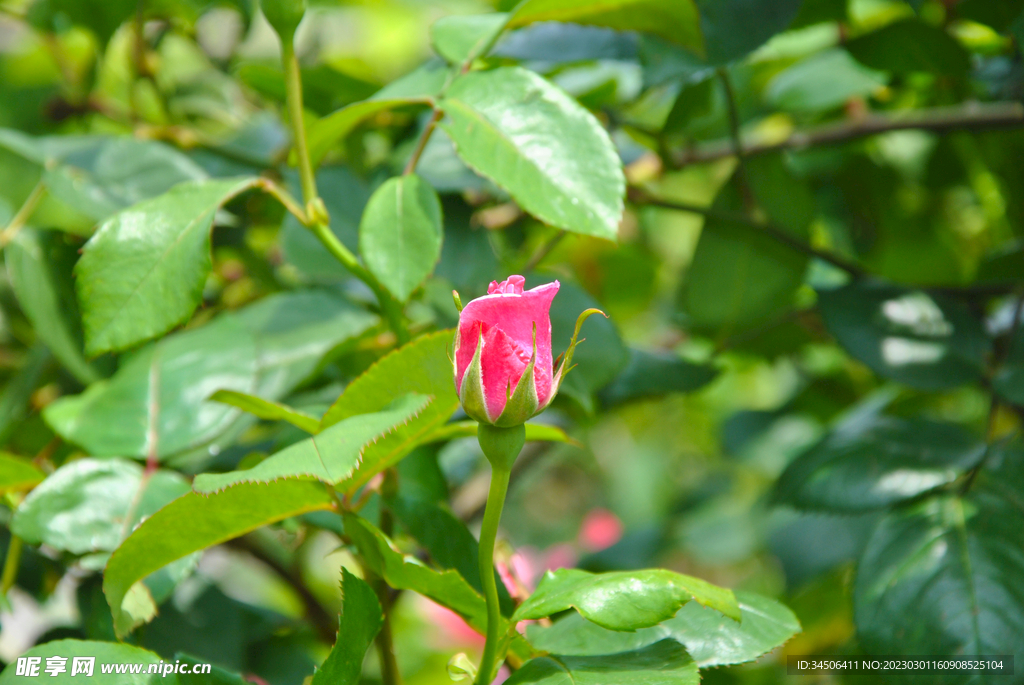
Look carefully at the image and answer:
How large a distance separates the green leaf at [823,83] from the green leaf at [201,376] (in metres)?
0.42

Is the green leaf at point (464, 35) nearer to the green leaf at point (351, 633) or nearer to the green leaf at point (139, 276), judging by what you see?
the green leaf at point (139, 276)

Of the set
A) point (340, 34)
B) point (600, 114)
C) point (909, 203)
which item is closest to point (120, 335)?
point (600, 114)

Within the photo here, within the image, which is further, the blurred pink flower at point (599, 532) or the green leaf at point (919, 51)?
the blurred pink flower at point (599, 532)

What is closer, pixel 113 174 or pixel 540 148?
pixel 540 148

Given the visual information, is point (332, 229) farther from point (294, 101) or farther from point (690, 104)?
point (690, 104)

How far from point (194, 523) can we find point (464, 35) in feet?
1.04

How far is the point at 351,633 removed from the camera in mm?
329

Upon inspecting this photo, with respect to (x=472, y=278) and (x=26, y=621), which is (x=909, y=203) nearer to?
(x=472, y=278)

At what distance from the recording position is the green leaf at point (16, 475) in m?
0.42

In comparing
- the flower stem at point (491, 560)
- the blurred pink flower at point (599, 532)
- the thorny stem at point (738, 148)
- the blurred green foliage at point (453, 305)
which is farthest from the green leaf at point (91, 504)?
the blurred pink flower at point (599, 532)

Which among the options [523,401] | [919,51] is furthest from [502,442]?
[919,51]

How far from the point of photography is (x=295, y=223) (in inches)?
22.0

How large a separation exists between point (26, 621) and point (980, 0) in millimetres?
1144

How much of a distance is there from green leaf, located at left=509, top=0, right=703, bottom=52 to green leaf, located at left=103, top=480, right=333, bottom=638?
27 centimetres
